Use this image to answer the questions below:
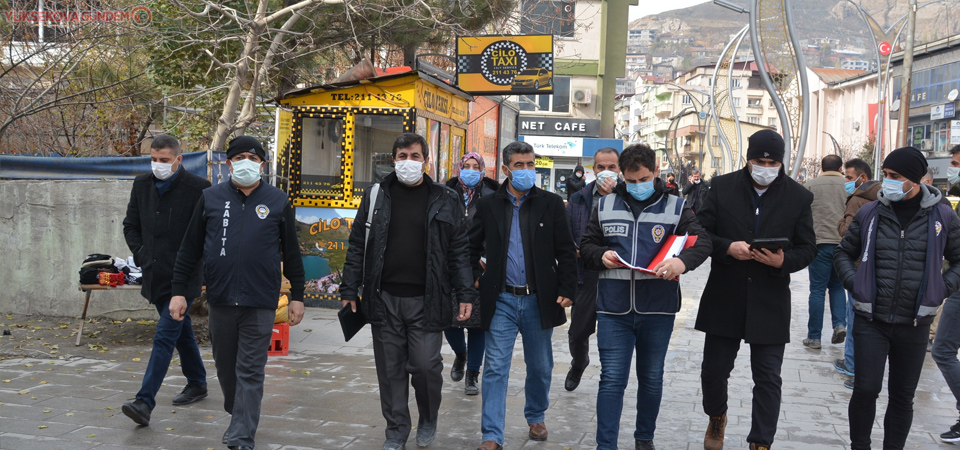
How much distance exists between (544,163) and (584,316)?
35.5m

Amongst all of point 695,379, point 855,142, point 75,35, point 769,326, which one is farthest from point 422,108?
point 855,142

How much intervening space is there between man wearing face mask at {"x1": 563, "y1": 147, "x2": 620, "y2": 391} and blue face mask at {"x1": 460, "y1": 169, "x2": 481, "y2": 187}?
2.60 feet

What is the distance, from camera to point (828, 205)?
368 inches

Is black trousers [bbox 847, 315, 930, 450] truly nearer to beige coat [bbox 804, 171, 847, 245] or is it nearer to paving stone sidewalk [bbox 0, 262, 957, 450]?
paving stone sidewalk [bbox 0, 262, 957, 450]

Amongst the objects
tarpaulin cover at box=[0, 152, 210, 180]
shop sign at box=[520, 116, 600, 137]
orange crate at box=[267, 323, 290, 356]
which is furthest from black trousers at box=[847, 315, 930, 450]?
shop sign at box=[520, 116, 600, 137]

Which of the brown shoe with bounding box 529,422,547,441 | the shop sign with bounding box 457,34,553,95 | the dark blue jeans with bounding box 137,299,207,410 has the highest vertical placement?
the shop sign with bounding box 457,34,553,95

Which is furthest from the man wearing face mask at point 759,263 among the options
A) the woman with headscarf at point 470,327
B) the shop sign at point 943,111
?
the shop sign at point 943,111

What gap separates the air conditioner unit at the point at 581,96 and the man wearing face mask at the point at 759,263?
35.4 m

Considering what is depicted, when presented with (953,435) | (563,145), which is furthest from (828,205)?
(563,145)

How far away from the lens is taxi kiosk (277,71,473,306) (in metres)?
10.9

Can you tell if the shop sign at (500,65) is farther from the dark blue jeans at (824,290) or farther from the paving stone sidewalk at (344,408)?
the paving stone sidewalk at (344,408)

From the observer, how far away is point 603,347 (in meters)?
5.14

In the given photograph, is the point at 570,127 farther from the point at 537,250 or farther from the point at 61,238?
the point at 537,250

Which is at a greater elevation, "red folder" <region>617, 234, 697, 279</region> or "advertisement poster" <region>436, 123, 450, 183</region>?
"advertisement poster" <region>436, 123, 450, 183</region>
